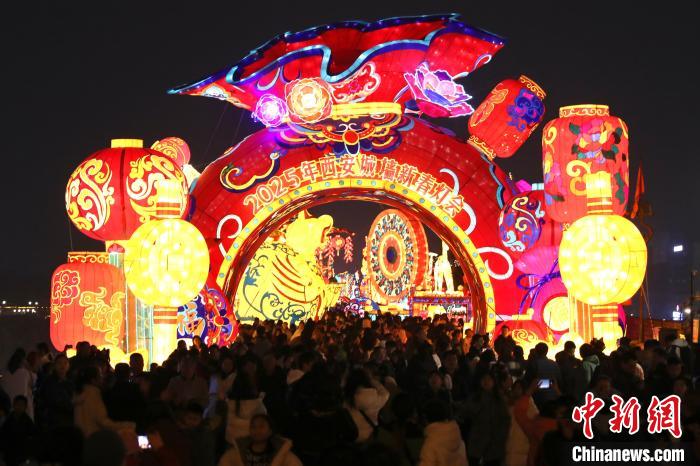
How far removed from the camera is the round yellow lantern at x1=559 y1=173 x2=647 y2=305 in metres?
14.5

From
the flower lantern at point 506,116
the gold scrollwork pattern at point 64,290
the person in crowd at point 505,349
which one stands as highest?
the flower lantern at point 506,116

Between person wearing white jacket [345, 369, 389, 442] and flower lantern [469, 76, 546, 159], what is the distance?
12.2 metres

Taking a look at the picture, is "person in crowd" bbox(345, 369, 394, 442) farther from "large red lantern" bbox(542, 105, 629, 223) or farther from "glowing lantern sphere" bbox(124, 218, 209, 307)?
"large red lantern" bbox(542, 105, 629, 223)

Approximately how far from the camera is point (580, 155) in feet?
54.6

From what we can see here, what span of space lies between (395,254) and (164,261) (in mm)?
19817

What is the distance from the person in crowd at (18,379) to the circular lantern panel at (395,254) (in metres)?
23.4

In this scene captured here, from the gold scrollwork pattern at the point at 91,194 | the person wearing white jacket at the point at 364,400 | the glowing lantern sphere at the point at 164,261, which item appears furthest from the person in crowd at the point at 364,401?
the gold scrollwork pattern at the point at 91,194

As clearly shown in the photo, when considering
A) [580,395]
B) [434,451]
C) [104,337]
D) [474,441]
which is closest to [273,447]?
[434,451]

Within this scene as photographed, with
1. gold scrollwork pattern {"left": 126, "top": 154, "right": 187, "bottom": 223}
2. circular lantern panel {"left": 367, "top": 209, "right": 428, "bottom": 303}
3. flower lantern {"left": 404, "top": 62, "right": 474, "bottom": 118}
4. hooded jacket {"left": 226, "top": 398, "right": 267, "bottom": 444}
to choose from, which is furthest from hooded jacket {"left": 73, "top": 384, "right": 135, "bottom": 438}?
circular lantern panel {"left": 367, "top": 209, "right": 428, "bottom": 303}

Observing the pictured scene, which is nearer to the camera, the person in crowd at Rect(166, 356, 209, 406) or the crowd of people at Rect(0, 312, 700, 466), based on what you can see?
the crowd of people at Rect(0, 312, 700, 466)

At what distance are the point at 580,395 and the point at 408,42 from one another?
9.72m

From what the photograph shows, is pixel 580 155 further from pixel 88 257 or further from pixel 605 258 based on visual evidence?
pixel 88 257

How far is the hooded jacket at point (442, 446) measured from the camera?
6773mm

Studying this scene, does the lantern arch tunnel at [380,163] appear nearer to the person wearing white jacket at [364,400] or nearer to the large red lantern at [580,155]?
the large red lantern at [580,155]
